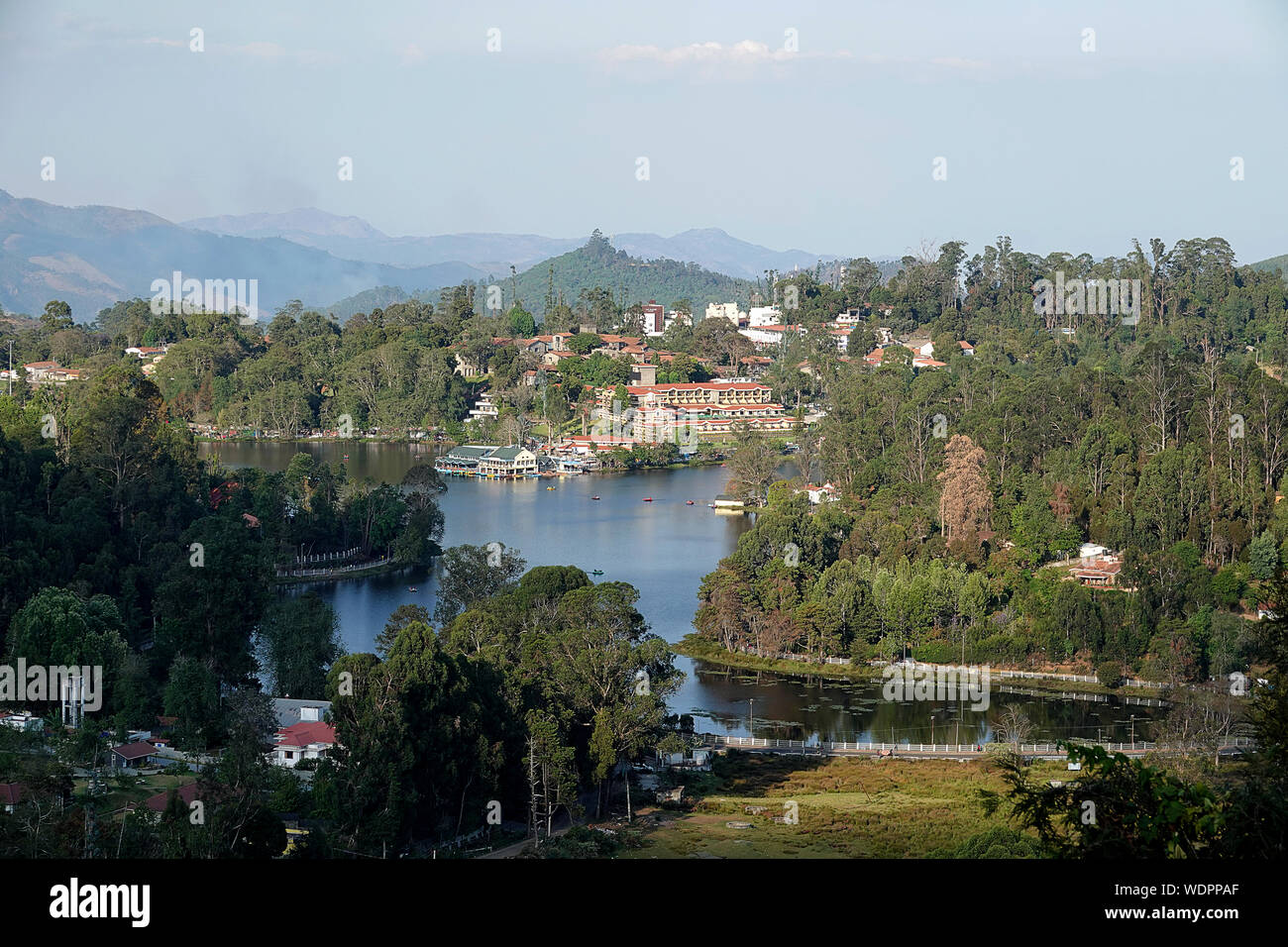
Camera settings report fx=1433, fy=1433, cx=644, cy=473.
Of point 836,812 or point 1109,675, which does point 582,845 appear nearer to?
point 836,812

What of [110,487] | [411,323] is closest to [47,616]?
[110,487]

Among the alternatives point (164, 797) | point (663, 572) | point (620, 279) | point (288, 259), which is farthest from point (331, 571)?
point (288, 259)

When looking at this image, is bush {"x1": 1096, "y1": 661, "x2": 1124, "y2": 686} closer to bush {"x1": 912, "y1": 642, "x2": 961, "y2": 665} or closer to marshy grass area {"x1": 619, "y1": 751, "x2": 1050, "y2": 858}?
bush {"x1": 912, "y1": 642, "x2": 961, "y2": 665}

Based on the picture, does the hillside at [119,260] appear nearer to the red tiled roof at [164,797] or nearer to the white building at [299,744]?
the white building at [299,744]
